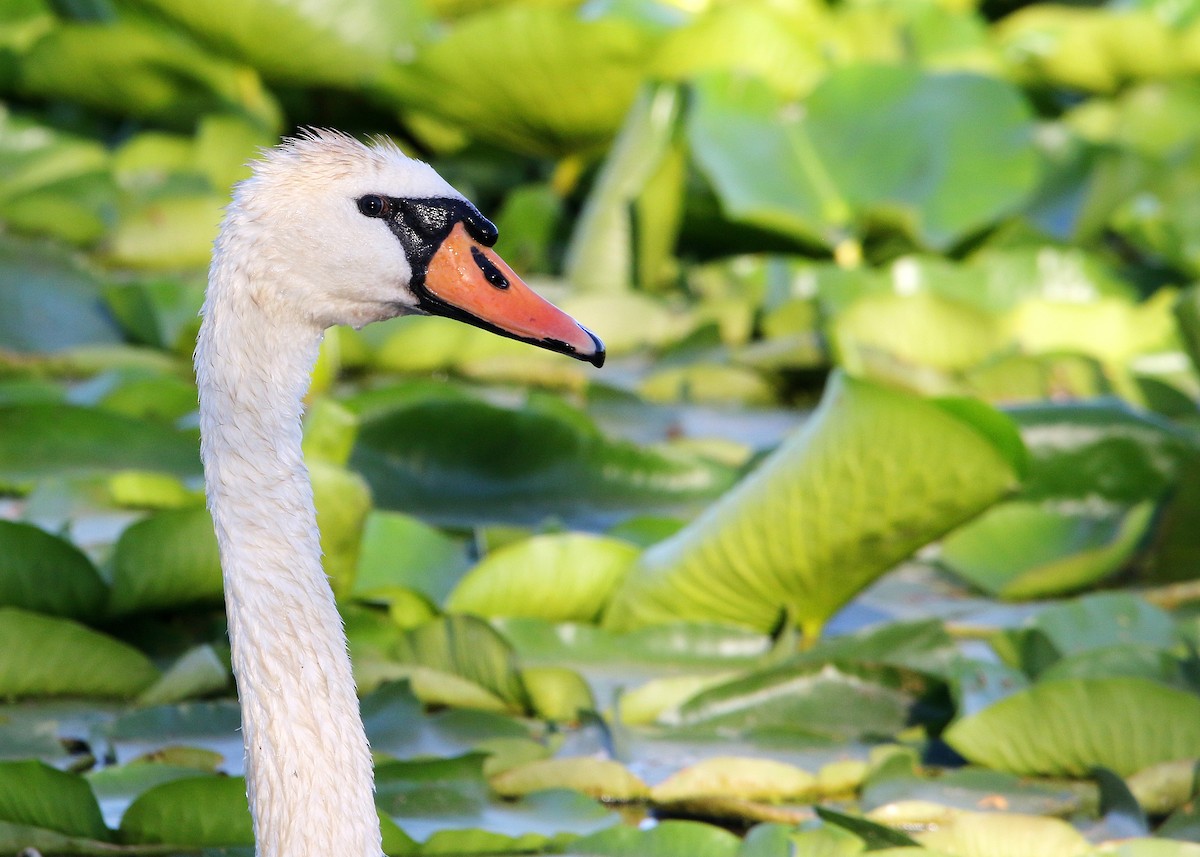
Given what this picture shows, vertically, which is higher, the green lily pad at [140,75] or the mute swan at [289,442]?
the green lily pad at [140,75]

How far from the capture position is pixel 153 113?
6125 millimetres

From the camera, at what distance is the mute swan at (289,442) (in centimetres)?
178

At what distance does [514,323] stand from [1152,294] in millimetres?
3577

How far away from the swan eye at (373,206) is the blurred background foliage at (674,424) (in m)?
0.15

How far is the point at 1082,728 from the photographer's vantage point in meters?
2.53

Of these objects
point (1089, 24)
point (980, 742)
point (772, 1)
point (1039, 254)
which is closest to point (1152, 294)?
point (1039, 254)

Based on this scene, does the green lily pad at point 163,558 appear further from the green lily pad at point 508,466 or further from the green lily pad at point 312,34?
the green lily pad at point 312,34

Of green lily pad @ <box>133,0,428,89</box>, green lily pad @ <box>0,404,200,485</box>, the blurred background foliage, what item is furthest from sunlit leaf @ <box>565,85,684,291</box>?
green lily pad @ <box>0,404,200,485</box>

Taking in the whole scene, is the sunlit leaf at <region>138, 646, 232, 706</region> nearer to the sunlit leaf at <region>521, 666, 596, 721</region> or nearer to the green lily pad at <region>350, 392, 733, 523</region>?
the sunlit leaf at <region>521, 666, 596, 721</region>

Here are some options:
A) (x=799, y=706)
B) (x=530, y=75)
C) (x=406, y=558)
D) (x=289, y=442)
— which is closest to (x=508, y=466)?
(x=406, y=558)

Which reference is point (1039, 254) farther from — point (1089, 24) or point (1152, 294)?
point (1089, 24)

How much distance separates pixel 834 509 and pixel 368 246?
3.96 feet

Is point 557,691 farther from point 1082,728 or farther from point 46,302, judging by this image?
point 46,302

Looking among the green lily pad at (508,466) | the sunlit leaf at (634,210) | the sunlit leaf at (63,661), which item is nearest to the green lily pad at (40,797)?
the sunlit leaf at (63,661)
